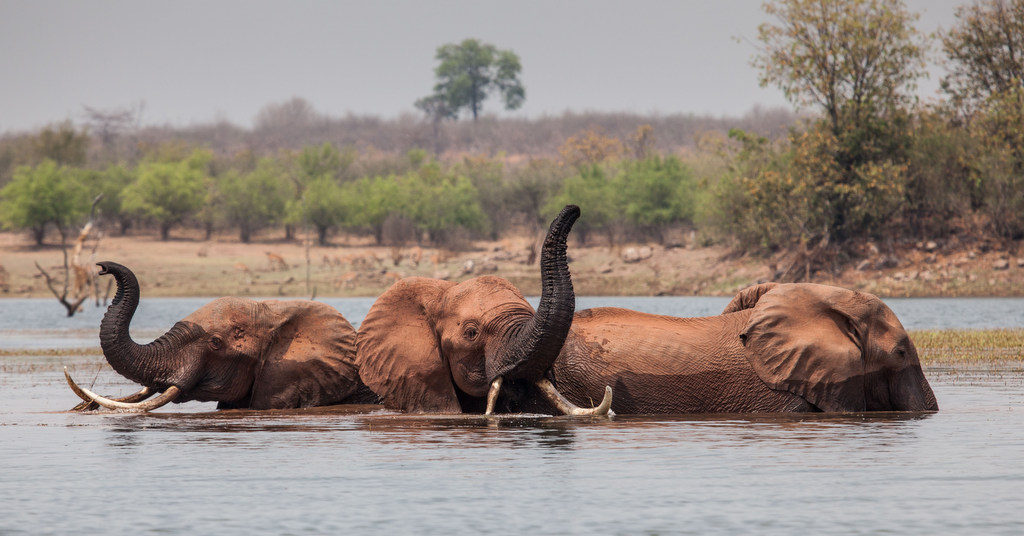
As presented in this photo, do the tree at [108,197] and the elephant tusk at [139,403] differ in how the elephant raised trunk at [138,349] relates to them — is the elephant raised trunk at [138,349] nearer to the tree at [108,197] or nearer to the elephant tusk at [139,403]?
the elephant tusk at [139,403]

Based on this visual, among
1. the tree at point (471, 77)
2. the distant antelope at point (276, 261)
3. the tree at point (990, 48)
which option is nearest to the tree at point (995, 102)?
the tree at point (990, 48)

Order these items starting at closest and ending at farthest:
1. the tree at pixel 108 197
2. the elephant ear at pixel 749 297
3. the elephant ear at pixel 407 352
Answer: the elephant ear at pixel 407 352
the elephant ear at pixel 749 297
the tree at pixel 108 197

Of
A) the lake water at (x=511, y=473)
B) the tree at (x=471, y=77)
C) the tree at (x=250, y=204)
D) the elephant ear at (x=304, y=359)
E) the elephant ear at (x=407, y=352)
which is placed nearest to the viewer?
the lake water at (x=511, y=473)

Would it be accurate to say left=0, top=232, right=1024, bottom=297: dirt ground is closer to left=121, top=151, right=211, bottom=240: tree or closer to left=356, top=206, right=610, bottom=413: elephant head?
left=121, top=151, right=211, bottom=240: tree

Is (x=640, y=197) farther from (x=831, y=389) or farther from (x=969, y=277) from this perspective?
(x=831, y=389)

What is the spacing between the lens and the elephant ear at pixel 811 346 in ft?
39.3

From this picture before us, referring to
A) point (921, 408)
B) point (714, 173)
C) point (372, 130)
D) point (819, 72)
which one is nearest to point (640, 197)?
point (714, 173)

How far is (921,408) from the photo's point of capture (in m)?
12.8

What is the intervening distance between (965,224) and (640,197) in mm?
22393

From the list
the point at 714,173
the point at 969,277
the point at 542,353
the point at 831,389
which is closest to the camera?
the point at 542,353

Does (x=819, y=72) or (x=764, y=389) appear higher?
(x=819, y=72)

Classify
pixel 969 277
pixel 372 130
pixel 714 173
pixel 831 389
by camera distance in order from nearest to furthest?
pixel 831 389 < pixel 969 277 < pixel 714 173 < pixel 372 130

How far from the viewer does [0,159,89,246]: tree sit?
2817 inches

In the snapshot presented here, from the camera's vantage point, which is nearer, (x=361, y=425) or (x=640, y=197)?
(x=361, y=425)
